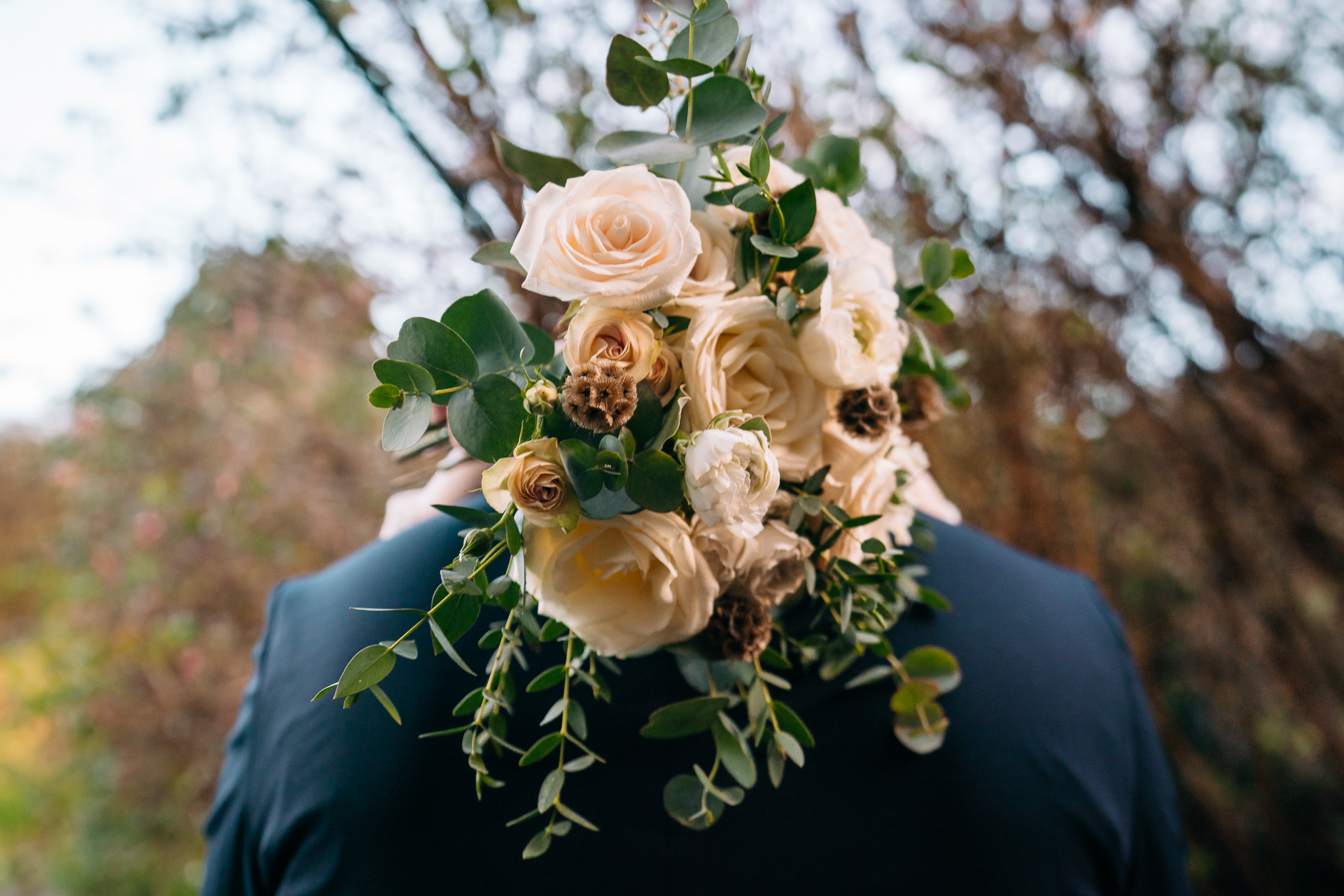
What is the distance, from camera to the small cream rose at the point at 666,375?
1.75ft

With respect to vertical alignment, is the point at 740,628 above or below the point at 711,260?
below

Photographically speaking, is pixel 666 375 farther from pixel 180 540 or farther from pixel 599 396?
pixel 180 540

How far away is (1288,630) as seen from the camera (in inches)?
77.8

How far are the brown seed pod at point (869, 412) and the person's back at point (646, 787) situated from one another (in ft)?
0.92

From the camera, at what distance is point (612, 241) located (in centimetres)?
50

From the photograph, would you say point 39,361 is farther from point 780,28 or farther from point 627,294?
point 627,294

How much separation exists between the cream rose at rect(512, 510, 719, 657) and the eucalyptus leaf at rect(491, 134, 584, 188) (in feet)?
1.00

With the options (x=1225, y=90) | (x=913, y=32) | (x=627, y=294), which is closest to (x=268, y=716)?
(x=627, y=294)

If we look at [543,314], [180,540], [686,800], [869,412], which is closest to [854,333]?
[869,412]

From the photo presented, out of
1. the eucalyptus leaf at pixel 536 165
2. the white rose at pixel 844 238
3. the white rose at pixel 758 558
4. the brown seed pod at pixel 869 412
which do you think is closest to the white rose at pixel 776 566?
the white rose at pixel 758 558

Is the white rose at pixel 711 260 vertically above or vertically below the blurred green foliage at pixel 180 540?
above

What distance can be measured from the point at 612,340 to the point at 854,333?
0.21 metres

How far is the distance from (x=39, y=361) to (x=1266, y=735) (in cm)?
392

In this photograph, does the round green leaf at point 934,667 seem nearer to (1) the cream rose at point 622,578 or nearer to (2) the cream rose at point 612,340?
(1) the cream rose at point 622,578
